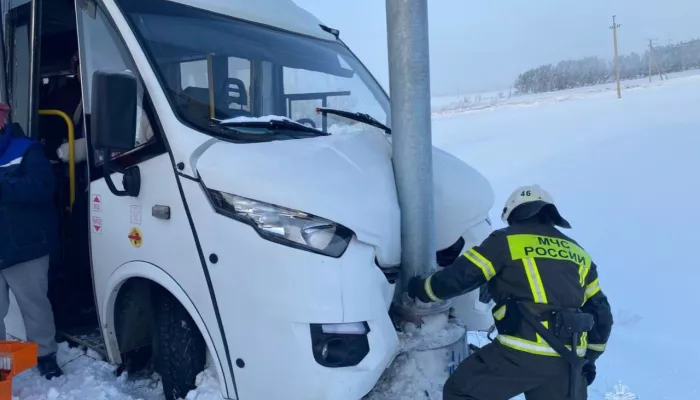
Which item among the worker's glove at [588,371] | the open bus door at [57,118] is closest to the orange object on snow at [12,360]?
the open bus door at [57,118]

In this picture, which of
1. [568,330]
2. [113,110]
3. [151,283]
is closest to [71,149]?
[151,283]

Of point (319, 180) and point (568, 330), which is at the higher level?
point (319, 180)

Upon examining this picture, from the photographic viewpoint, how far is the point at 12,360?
9.94ft

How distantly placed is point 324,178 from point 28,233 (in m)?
2.01

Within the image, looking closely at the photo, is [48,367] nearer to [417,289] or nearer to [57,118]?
[57,118]

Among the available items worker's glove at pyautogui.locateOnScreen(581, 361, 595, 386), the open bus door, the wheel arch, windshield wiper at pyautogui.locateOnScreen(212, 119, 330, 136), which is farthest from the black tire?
worker's glove at pyautogui.locateOnScreen(581, 361, 595, 386)

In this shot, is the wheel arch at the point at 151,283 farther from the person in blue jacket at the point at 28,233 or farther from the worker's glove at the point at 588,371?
the worker's glove at the point at 588,371

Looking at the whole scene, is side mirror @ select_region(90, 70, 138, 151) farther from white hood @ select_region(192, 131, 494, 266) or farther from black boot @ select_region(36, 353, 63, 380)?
black boot @ select_region(36, 353, 63, 380)

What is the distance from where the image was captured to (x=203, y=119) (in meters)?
2.90

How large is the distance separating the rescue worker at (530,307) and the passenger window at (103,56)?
1.57m

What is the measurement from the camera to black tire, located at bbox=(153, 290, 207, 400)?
2.89m

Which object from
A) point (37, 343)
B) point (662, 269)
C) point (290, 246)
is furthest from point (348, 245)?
point (662, 269)

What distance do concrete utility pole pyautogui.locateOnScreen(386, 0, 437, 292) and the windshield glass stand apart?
639mm

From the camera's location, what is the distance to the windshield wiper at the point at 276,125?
9.55 feet
